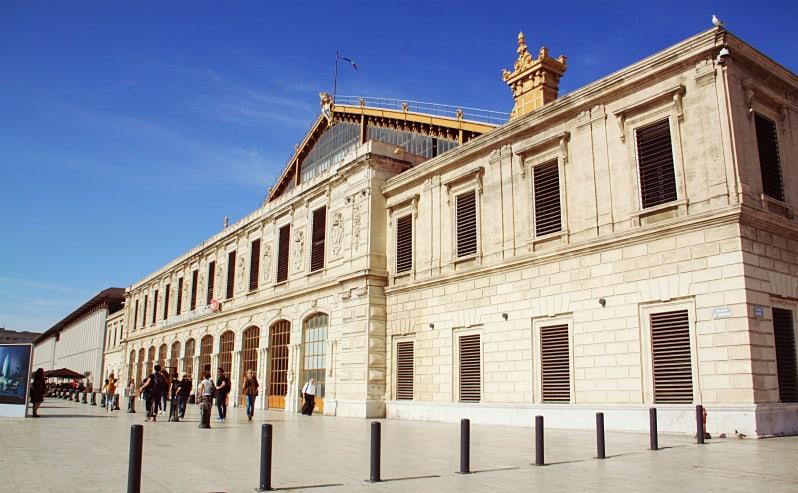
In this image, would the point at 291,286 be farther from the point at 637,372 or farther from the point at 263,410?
the point at 637,372

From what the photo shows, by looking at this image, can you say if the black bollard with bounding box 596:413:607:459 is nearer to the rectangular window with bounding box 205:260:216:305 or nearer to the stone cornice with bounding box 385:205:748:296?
the stone cornice with bounding box 385:205:748:296

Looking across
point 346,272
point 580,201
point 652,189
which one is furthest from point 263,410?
point 652,189

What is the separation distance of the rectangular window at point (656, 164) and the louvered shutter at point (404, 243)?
9999 millimetres

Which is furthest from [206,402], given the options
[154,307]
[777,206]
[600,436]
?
[154,307]

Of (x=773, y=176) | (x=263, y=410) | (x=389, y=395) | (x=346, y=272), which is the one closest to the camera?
(x=773, y=176)

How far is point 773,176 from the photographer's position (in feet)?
55.2

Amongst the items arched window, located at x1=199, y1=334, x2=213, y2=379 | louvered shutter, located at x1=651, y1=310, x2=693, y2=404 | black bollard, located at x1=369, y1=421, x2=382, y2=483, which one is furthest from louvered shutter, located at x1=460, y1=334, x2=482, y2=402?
arched window, located at x1=199, y1=334, x2=213, y2=379

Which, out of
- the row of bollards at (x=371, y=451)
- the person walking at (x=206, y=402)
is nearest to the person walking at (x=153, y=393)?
the person walking at (x=206, y=402)

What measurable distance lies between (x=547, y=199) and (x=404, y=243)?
7248 millimetres

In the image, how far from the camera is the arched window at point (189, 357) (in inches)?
1696

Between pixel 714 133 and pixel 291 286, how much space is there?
68.0ft

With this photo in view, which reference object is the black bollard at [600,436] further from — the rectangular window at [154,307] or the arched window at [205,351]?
the rectangular window at [154,307]

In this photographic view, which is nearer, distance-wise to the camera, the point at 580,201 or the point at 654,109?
the point at 654,109

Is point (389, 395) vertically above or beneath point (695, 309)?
beneath
